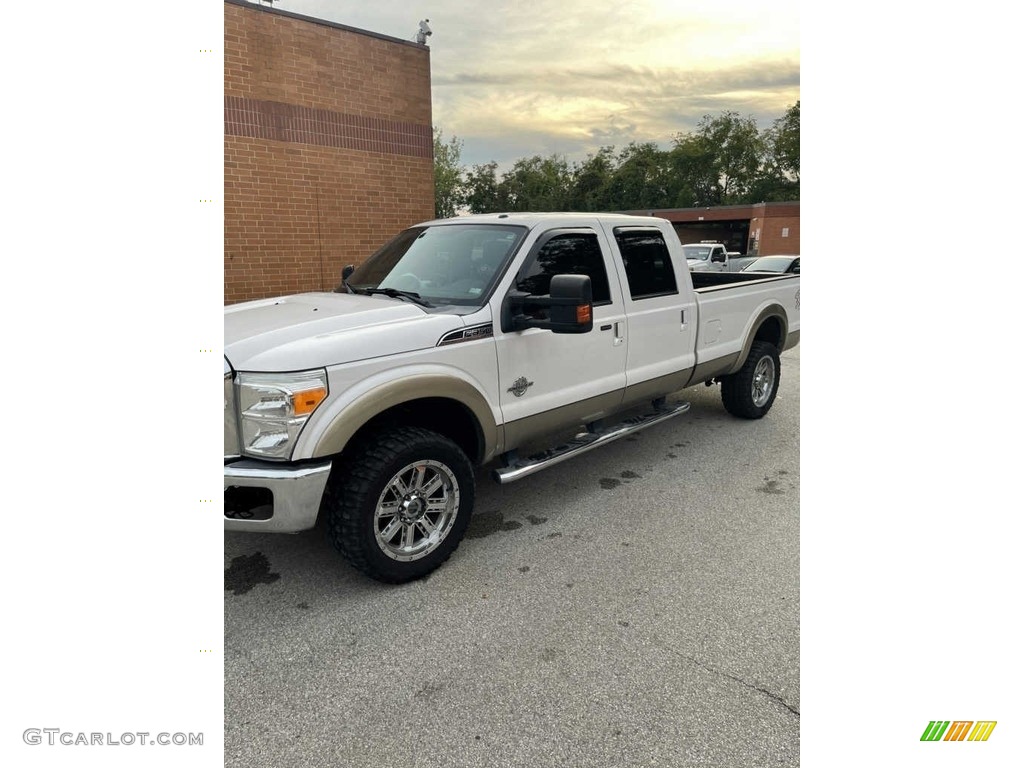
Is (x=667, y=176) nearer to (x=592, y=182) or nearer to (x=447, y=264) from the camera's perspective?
(x=592, y=182)

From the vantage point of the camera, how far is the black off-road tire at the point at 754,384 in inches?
244

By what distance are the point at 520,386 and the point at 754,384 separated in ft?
11.1

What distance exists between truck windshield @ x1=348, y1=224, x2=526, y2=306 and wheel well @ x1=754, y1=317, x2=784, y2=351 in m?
3.35

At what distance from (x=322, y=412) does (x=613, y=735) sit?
5.97 ft

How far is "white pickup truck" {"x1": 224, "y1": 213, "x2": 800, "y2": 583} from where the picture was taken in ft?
9.82

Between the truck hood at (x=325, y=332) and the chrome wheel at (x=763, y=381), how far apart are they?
3.90 m

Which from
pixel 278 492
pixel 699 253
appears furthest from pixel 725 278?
pixel 699 253

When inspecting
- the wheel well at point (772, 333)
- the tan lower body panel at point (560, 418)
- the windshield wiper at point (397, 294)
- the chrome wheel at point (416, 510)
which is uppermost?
the windshield wiper at point (397, 294)

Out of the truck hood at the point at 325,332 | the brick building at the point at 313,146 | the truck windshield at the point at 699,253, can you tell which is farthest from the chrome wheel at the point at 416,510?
the truck windshield at the point at 699,253

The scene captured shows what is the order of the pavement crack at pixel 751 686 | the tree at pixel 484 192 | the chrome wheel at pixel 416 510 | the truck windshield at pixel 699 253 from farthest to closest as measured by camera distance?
the tree at pixel 484 192
the truck windshield at pixel 699 253
the chrome wheel at pixel 416 510
the pavement crack at pixel 751 686

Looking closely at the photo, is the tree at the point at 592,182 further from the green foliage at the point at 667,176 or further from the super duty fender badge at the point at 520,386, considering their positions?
the super duty fender badge at the point at 520,386
